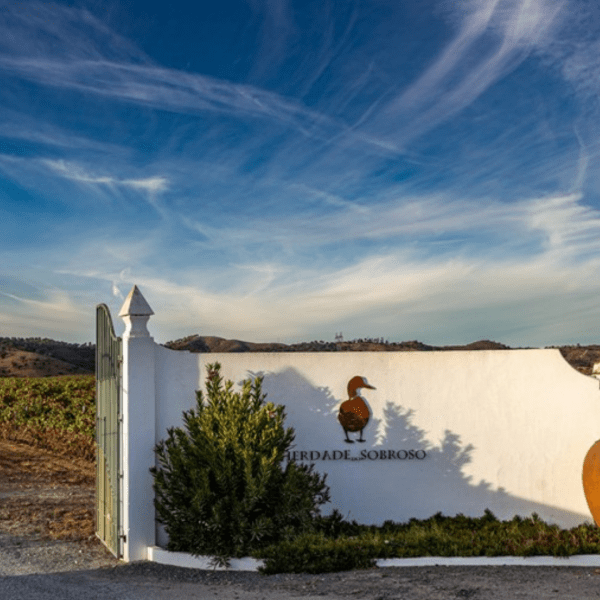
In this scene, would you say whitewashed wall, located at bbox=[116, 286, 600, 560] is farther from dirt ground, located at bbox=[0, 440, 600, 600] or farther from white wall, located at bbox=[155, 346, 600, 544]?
dirt ground, located at bbox=[0, 440, 600, 600]

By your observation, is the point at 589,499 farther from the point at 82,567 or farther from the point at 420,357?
the point at 82,567

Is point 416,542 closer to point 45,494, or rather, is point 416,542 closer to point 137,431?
point 137,431

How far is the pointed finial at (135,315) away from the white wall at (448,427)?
1.23m

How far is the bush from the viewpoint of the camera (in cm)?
995

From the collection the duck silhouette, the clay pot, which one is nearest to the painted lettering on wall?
the duck silhouette

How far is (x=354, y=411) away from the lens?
11398 millimetres

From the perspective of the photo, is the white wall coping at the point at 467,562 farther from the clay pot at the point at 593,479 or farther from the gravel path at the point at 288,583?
the clay pot at the point at 593,479

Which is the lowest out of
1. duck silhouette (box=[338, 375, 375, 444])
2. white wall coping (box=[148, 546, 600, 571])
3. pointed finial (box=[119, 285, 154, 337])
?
white wall coping (box=[148, 546, 600, 571])

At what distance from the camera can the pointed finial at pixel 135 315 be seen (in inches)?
420

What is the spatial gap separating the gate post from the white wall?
119cm

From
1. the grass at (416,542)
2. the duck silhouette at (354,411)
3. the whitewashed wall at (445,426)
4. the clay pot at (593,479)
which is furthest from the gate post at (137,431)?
the clay pot at (593,479)

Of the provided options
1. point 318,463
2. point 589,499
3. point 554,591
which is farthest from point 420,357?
point 554,591

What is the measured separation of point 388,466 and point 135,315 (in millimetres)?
4065

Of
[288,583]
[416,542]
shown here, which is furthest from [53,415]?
[288,583]
